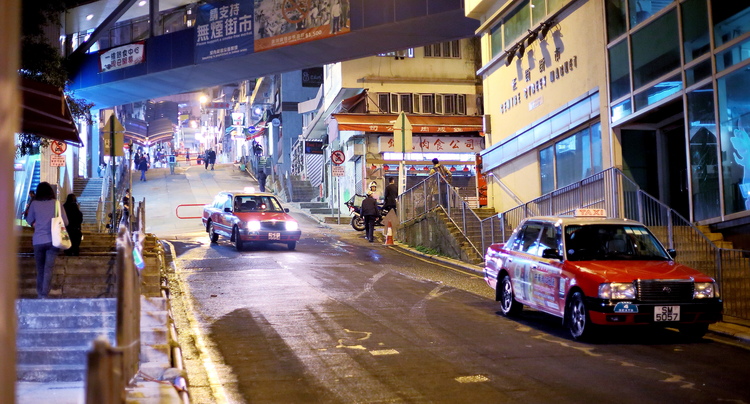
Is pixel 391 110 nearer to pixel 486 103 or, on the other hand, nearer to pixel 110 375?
pixel 486 103

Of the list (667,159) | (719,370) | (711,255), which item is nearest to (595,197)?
(667,159)

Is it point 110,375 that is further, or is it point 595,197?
point 595,197

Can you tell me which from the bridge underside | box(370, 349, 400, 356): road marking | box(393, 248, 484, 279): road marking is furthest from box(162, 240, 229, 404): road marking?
the bridge underside

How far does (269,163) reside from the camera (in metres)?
59.5

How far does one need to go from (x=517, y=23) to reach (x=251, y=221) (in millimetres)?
10085

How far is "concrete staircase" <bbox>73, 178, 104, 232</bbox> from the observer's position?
103 ft

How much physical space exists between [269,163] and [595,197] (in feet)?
146

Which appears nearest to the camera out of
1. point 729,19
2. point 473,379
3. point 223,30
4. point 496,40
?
point 473,379

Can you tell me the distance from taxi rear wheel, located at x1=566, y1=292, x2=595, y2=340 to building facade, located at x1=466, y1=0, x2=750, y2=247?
491cm

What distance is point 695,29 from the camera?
48.2ft

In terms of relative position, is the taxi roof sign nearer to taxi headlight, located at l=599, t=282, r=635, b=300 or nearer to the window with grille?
taxi headlight, located at l=599, t=282, r=635, b=300

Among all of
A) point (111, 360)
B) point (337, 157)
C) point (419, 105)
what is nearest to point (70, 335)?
point (111, 360)

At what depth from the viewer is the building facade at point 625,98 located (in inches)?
543

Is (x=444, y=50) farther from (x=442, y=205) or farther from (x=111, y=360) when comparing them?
(x=111, y=360)
